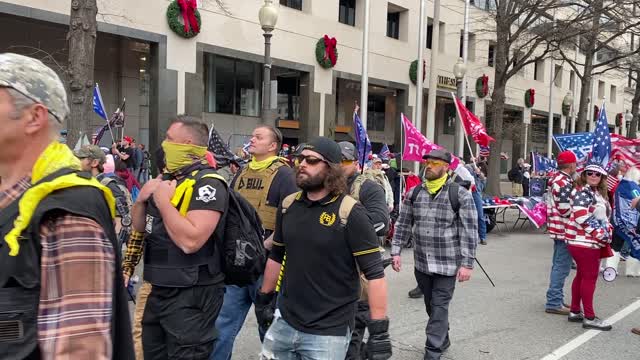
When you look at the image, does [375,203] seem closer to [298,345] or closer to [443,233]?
[443,233]

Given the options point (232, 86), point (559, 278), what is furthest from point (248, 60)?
point (559, 278)

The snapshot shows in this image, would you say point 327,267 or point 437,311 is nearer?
point 327,267

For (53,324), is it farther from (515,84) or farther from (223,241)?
(515,84)

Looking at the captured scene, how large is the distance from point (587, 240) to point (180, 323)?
491cm

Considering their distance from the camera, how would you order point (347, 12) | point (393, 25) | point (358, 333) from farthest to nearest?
1. point (393, 25)
2. point (347, 12)
3. point (358, 333)

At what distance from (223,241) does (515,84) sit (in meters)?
36.6

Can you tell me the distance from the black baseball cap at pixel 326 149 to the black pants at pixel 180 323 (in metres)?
1.00

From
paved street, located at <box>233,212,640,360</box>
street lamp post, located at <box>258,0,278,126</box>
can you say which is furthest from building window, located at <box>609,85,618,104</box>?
paved street, located at <box>233,212,640,360</box>

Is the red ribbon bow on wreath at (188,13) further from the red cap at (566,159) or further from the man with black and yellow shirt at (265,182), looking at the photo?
the man with black and yellow shirt at (265,182)

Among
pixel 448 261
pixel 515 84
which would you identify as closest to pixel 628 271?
pixel 448 261

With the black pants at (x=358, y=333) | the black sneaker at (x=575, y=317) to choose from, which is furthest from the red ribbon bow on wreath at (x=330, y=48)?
the black pants at (x=358, y=333)

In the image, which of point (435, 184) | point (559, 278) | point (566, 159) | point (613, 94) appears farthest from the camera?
point (613, 94)

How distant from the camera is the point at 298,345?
10.2 ft

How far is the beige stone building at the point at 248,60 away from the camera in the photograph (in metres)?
17.7
